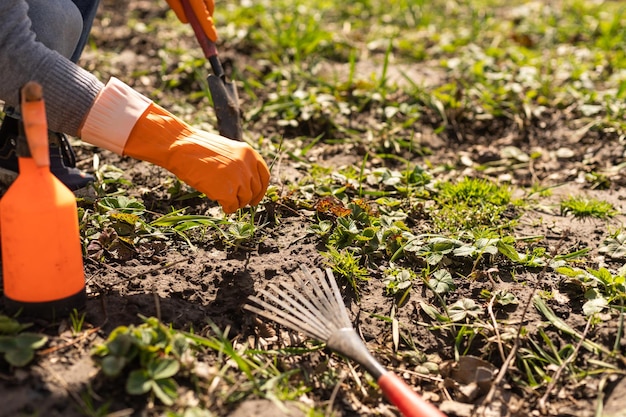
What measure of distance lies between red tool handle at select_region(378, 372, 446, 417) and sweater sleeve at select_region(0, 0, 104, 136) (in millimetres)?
1148

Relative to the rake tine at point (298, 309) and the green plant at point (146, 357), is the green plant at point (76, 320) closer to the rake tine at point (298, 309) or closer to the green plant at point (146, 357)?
the green plant at point (146, 357)

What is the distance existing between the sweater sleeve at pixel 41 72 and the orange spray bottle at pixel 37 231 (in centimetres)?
30

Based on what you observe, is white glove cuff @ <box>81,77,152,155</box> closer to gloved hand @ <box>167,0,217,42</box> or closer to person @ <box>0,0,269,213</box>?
person @ <box>0,0,269,213</box>

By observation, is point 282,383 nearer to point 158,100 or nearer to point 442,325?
point 442,325

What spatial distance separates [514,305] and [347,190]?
2.93 feet

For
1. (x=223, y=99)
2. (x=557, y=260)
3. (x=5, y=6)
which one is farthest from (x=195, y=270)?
(x=557, y=260)

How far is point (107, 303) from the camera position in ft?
6.93

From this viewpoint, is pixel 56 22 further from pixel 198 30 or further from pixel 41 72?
pixel 198 30

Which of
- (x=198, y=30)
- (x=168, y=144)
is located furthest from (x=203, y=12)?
(x=168, y=144)

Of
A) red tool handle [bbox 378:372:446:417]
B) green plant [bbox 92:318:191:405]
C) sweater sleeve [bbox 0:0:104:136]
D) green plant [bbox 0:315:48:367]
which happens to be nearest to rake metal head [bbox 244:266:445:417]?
red tool handle [bbox 378:372:446:417]

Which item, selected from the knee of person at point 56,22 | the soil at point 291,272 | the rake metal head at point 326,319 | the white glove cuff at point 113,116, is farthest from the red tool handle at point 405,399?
the knee of person at point 56,22

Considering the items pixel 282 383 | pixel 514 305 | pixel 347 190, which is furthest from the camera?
pixel 347 190

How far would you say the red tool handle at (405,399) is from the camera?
5.73 feet

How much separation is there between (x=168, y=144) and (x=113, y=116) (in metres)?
0.18
